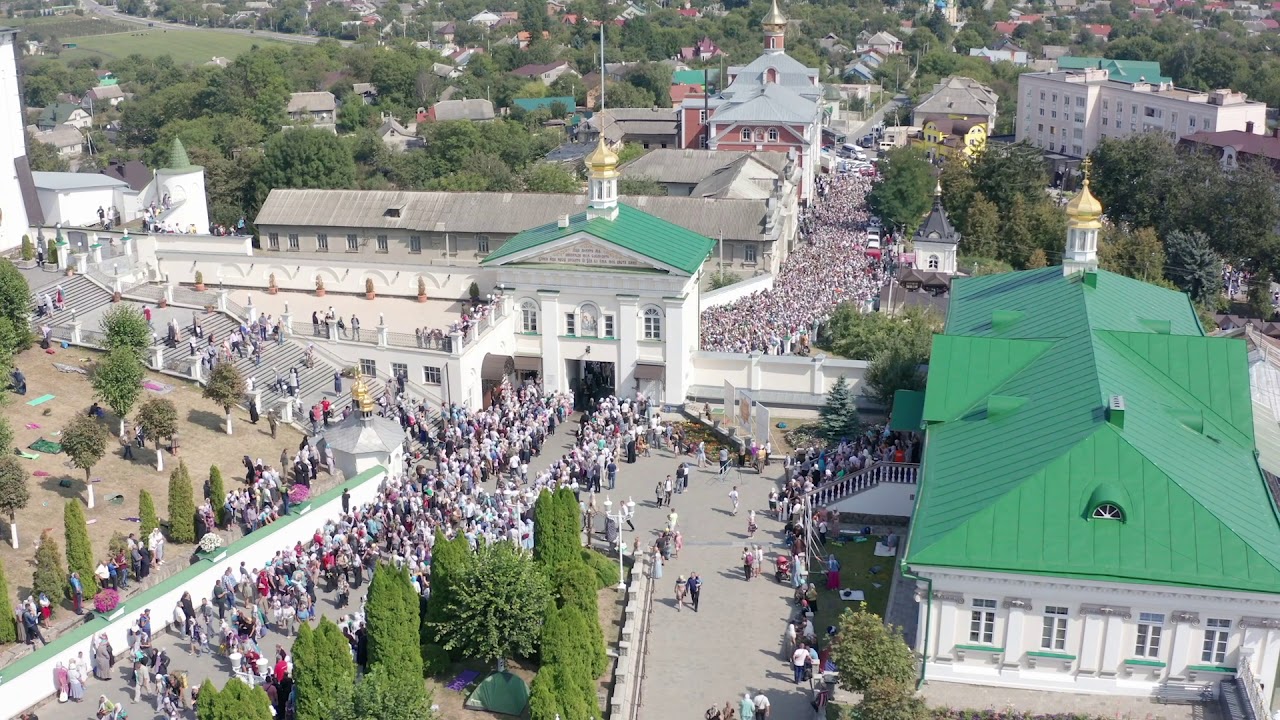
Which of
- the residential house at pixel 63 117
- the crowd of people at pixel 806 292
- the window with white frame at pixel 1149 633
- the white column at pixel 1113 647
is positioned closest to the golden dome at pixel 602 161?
the crowd of people at pixel 806 292

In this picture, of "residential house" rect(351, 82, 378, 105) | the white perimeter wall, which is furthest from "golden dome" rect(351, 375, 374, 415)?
"residential house" rect(351, 82, 378, 105)

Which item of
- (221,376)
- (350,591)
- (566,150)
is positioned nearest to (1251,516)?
(350,591)

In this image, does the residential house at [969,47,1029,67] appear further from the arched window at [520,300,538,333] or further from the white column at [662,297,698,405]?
the arched window at [520,300,538,333]

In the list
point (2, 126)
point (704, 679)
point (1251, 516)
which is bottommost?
point (704, 679)

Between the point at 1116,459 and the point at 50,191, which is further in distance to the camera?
the point at 50,191

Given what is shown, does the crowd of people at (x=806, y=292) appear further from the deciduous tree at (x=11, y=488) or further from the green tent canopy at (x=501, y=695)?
the deciduous tree at (x=11, y=488)

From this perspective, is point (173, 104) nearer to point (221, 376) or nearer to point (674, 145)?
point (674, 145)
